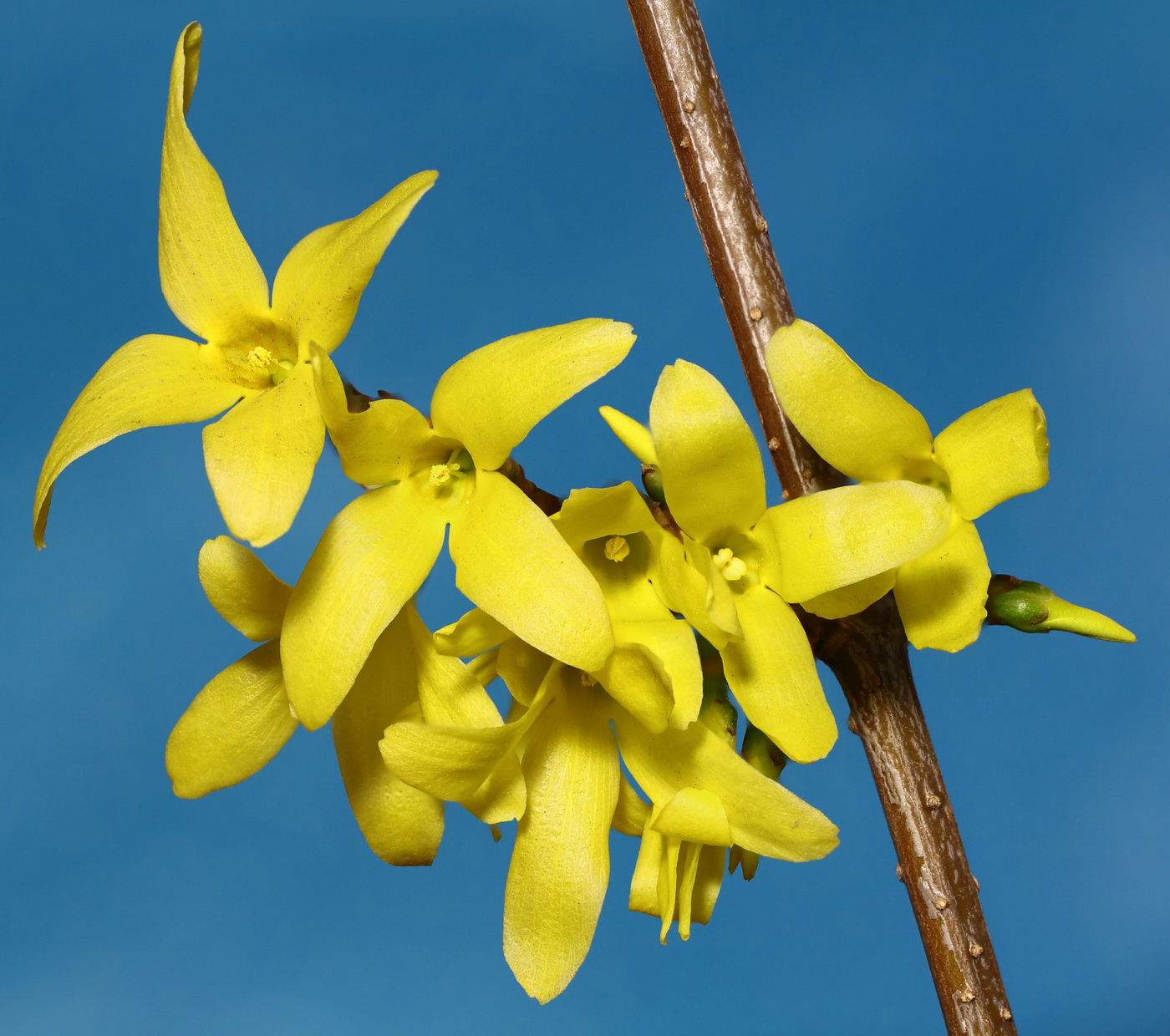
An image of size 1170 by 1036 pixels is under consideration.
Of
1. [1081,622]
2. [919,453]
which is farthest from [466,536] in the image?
[1081,622]

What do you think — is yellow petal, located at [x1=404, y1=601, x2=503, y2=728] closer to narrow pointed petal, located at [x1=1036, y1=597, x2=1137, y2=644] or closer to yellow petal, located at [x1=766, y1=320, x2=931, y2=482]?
yellow petal, located at [x1=766, y1=320, x2=931, y2=482]

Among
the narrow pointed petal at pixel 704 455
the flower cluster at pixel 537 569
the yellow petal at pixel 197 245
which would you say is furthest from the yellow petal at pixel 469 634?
the yellow petal at pixel 197 245

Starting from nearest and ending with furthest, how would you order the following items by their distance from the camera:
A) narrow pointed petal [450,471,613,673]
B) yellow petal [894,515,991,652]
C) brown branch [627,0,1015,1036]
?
narrow pointed petal [450,471,613,673]
yellow petal [894,515,991,652]
brown branch [627,0,1015,1036]

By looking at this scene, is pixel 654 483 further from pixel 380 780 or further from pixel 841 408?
pixel 380 780

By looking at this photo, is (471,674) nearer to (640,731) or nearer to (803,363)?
(640,731)

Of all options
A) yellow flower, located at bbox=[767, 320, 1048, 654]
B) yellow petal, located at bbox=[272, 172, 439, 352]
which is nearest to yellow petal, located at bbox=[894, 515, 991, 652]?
yellow flower, located at bbox=[767, 320, 1048, 654]

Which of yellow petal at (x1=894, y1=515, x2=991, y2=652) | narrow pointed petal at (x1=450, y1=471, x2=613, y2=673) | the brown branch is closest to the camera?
narrow pointed petal at (x1=450, y1=471, x2=613, y2=673)

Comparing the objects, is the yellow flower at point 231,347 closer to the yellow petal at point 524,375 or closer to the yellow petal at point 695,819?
the yellow petal at point 524,375
